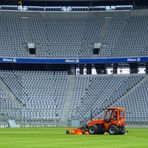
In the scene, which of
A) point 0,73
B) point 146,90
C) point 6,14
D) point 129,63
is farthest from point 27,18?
point 146,90

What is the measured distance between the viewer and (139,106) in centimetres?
7394

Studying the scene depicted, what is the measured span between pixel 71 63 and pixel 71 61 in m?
0.63

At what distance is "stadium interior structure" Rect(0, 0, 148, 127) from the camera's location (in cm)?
7425

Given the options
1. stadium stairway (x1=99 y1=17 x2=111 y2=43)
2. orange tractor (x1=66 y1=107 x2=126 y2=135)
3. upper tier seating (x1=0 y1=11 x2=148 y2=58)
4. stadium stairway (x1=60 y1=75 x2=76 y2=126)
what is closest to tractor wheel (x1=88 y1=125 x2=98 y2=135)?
orange tractor (x1=66 y1=107 x2=126 y2=135)

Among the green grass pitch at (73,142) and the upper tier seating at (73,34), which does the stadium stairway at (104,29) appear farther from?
the green grass pitch at (73,142)

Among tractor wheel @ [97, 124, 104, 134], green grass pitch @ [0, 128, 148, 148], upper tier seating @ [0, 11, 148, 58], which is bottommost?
green grass pitch @ [0, 128, 148, 148]

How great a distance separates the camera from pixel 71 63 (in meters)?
81.9

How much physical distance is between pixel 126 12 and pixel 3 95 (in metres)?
25.1

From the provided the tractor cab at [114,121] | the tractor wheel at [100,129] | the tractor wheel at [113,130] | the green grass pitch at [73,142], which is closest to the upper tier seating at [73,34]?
the tractor wheel at [100,129]

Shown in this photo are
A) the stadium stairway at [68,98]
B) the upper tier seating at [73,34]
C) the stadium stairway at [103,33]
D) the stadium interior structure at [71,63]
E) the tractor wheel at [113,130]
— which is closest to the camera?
the tractor wheel at [113,130]

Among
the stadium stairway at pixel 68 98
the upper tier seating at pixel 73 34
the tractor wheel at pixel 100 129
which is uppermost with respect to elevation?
the upper tier seating at pixel 73 34

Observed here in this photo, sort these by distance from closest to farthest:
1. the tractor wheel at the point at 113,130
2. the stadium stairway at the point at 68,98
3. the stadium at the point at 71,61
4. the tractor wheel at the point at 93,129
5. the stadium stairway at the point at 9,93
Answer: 1. the tractor wheel at the point at 113,130
2. the tractor wheel at the point at 93,129
3. the stadium stairway at the point at 68,98
4. the stadium at the point at 71,61
5. the stadium stairway at the point at 9,93

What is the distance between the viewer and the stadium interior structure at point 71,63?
74.2 metres

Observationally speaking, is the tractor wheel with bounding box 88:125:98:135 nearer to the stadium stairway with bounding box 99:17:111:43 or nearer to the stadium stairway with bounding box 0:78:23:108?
the stadium stairway with bounding box 0:78:23:108
